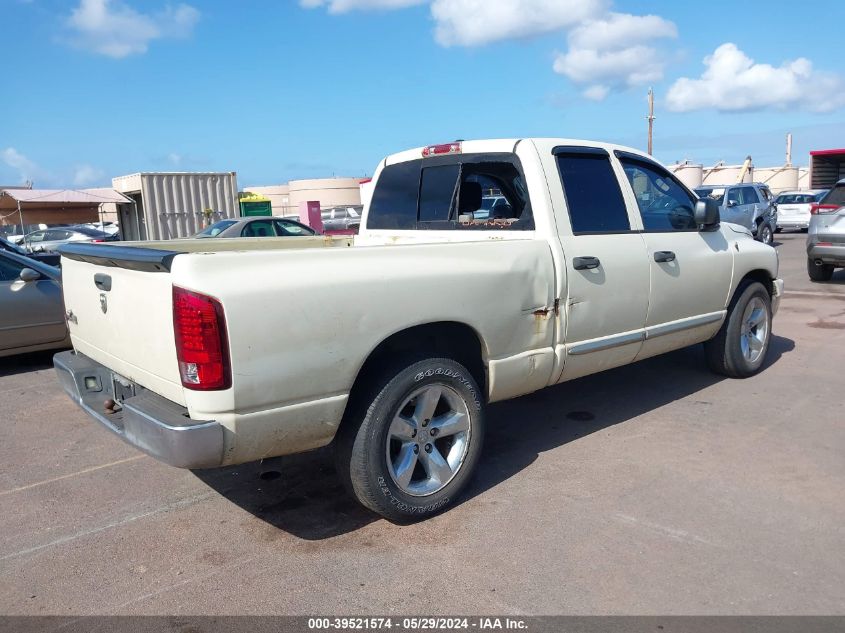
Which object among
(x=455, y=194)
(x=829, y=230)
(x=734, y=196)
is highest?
(x=734, y=196)

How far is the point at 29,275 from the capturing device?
704 cm

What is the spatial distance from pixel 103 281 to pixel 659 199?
380 cm

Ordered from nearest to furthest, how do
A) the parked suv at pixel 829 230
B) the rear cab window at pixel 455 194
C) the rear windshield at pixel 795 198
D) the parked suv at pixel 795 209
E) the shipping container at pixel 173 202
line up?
the rear cab window at pixel 455 194, the parked suv at pixel 829 230, the shipping container at pixel 173 202, the parked suv at pixel 795 209, the rear windshield at pixel 795 198

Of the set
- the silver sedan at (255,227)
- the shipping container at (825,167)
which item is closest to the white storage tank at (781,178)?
the shipping container at (825,167)

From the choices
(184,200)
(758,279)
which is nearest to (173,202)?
(184,200)

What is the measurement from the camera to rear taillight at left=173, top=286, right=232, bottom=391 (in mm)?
2818

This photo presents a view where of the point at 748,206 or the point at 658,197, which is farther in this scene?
the point at 748,206

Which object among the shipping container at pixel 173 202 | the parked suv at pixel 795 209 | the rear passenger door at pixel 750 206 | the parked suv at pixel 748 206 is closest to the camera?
the parked suv at pixel 748 206

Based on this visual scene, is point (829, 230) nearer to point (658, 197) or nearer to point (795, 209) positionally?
point (658, 197)

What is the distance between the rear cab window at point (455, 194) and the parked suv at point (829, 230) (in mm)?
8774

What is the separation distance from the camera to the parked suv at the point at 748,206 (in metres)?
17.6

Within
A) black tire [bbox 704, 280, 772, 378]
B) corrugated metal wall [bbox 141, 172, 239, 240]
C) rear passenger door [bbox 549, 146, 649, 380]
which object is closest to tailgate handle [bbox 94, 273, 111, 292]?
rear passenger door [bbox 549, 146, 649, 380]

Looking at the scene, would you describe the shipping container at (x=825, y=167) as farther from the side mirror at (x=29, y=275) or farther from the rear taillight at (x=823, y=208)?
the side mirror at (x=29, y=275)

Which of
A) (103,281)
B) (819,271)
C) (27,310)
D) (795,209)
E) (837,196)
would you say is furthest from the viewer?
(795,209)
